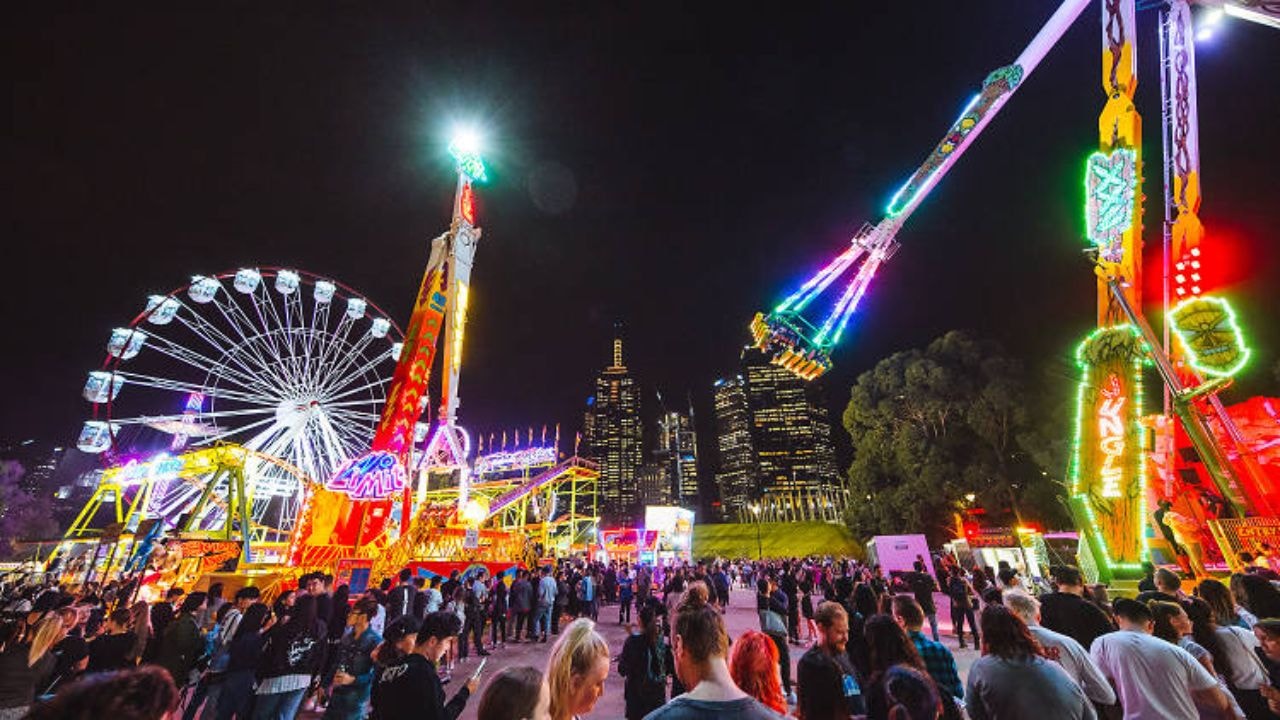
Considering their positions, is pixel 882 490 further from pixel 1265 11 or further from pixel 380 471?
pixel 380 471

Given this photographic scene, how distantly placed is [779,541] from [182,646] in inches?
1781

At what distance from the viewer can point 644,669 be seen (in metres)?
4.63

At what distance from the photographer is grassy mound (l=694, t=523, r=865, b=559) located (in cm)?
3962

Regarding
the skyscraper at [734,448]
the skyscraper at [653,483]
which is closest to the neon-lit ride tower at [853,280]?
the skyscraper at [734,448]

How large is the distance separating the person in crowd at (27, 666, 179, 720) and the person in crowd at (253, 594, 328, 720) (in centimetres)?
435

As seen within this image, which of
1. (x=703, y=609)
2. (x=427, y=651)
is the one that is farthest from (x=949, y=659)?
(x=427, y=651)

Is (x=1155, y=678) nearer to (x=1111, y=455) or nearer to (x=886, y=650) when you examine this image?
(x=886, y=650)

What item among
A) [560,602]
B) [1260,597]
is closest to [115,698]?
[1260,597]

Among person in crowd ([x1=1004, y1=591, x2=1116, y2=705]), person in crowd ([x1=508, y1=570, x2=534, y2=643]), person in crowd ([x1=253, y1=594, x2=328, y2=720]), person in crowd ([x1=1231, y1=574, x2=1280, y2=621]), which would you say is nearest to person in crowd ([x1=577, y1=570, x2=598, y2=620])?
person in crowd ([x1=508, y1=570, x2=534, y2=643])

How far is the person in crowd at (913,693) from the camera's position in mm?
2246

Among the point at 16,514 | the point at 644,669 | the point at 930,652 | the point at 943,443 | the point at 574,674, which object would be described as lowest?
the point at 644,669

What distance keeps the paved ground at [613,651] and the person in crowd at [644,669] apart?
1.30m

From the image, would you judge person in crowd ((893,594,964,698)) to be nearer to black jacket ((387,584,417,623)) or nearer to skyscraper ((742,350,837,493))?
black jacket ((387,584,417,623))

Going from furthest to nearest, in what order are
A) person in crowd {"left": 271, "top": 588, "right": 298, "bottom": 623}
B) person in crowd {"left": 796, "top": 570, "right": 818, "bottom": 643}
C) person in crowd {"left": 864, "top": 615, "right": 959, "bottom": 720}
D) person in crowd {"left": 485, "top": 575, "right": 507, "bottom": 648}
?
person in crowd {"left": 485, "top": 575, "right": 507, "bottom": 648}, person in crowd {"left": 796, "top": 570, "right": 818, "bottom": 643}, person in crowd {"left": 271, "top": 588, "right": 298, "bottom": 623}, person in crowd {"left": 864, "top": 615, "right": 959, "bottom": 720}
